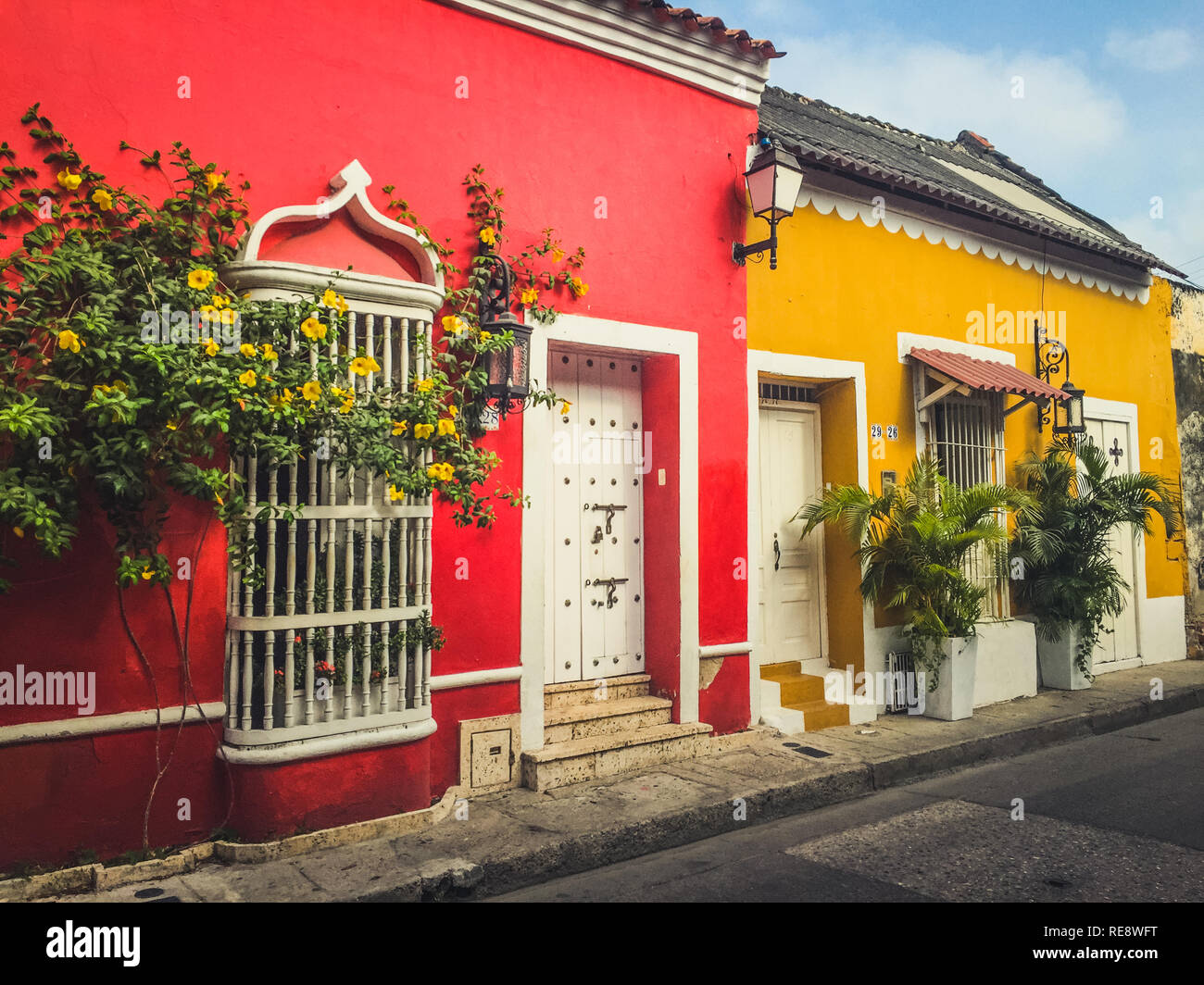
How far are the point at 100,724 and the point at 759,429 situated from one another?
5138mm

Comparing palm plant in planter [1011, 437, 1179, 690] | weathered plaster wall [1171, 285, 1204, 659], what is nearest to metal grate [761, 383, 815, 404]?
palm plant in planter [1011, 437, 1179, 690]

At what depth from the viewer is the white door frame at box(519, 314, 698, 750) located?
5328mm

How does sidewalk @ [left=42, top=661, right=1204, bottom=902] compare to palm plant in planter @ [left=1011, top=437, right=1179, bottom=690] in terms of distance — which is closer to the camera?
sidewalk @ [left=42, top=661, right=1204, bottom=902]

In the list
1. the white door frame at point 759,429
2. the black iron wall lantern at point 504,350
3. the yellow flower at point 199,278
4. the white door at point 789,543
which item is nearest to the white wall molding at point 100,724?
the yellow flower at point 199,278

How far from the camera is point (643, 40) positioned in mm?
6031

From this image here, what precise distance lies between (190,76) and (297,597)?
268cm

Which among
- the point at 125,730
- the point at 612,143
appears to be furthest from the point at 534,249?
the point at 125,730

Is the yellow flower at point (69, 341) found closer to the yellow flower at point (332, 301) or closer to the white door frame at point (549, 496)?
the yellow flower at point (332, 301)

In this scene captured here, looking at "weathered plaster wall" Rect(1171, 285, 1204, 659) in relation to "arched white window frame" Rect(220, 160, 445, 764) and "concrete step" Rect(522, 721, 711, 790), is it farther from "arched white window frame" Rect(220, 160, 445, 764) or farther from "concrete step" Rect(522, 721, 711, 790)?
"arched white window frame" Rect(220, 160, 445, 764)

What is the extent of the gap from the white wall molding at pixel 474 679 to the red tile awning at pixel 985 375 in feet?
15.8

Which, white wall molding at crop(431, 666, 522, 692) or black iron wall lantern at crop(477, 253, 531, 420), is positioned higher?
black iron wall lantern at crop(477, 253, 531, 420)

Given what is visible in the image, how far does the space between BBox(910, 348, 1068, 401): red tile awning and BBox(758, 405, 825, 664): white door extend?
4.06ft

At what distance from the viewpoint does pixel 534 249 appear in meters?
5.44
